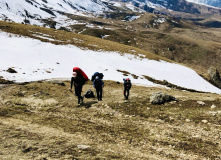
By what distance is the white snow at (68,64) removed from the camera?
2750 centimetres

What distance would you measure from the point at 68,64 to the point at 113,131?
91.2ft

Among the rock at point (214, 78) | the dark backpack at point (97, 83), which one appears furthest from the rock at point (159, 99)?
the rock at point (214, 78)

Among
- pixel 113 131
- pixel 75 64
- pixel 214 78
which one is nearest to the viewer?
pixel 113 131

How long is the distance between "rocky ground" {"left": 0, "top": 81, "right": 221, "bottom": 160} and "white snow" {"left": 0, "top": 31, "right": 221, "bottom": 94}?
585 inches

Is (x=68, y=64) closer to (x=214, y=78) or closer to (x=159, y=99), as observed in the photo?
(x=159, y=99)

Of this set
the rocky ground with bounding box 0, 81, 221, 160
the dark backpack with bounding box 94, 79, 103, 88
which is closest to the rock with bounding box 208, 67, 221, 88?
the rocky ground with bounding box 0, 81, 221, 160

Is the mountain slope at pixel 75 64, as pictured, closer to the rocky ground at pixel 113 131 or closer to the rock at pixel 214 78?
the rock at pixel 214 78

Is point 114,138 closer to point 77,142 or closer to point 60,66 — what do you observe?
point 77,142

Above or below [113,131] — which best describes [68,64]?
above

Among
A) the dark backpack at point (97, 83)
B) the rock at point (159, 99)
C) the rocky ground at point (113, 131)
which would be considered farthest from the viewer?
the dark backpack at point (97, 83)

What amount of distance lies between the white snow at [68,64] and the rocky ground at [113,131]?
14.9 metres

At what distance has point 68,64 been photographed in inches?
1355

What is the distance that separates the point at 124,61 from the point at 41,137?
38.2m

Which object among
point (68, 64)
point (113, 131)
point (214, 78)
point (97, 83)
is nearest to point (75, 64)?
point (68, 64)
